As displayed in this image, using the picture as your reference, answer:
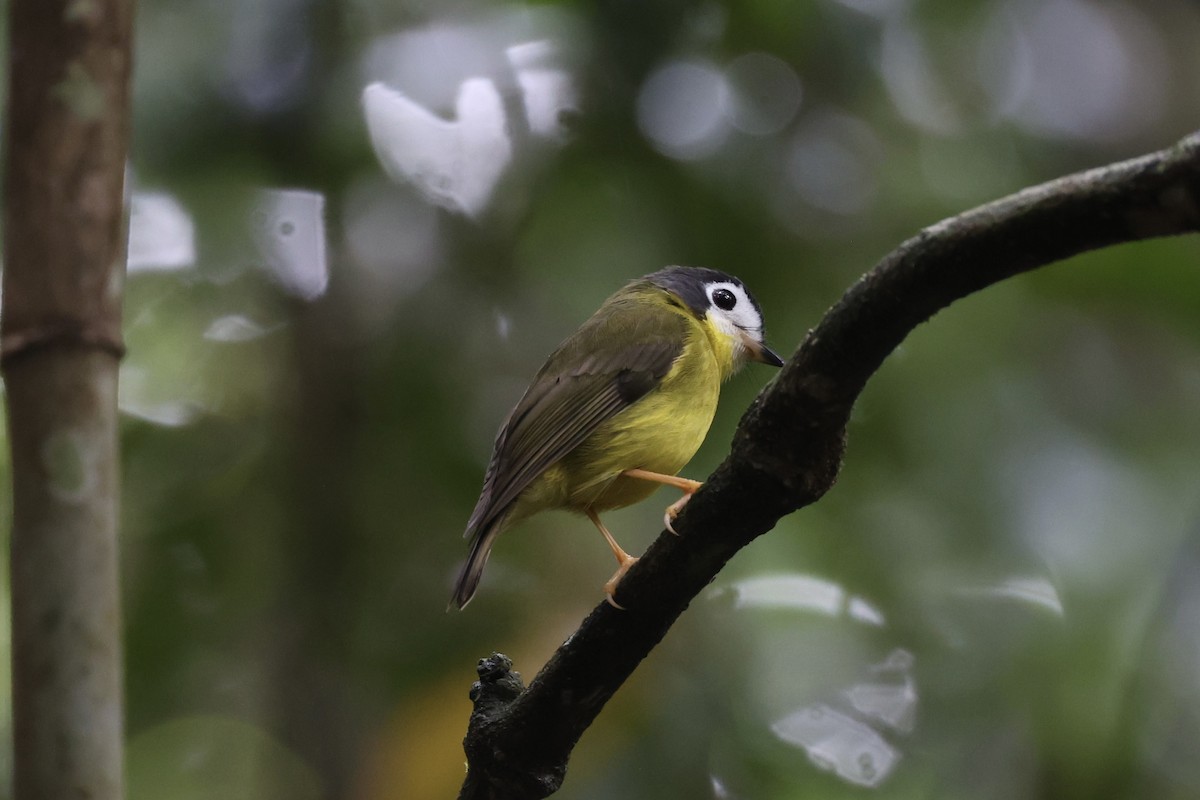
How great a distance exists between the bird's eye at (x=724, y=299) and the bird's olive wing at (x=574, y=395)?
1.05ft

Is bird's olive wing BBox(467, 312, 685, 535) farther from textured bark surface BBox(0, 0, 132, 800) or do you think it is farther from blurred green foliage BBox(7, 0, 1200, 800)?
textured bark surface BBox(0, 0, 132, 800)

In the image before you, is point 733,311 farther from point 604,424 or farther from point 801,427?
point 801,427

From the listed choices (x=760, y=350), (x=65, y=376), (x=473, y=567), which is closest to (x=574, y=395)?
(x=473, y=567)

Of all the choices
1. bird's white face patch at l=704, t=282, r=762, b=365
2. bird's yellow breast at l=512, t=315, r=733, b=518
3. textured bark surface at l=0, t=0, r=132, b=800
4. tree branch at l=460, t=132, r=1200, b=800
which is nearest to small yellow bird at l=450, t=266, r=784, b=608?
bird's yellow breast at l=512, t=315, r=733, b=518

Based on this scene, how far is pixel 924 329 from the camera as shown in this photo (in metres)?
4.08

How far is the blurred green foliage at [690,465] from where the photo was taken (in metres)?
3.74

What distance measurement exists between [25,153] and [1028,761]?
336cm

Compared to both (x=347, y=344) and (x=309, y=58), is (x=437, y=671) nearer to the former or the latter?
(x=347, y=344)

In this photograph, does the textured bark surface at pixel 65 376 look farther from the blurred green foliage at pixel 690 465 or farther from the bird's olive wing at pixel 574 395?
the blurred green foliage at pixel 690 465

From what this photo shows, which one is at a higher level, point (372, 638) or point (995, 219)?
point (995, 219)

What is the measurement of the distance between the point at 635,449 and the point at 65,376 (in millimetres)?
2360

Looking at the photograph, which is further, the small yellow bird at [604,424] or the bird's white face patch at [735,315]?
the bird's white face patch at [735,315]

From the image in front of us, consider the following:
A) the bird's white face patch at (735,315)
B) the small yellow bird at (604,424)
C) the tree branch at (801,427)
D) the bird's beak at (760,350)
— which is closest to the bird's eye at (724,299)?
the bird's white face patch at (735,315)

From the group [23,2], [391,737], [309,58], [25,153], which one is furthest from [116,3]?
[309,58]
